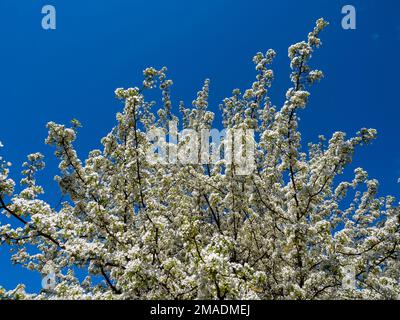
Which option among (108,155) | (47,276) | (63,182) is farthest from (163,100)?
(47,276)

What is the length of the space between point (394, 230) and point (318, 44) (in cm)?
618

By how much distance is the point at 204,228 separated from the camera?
13.7 meters

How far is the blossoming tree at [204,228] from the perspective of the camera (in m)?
8.45

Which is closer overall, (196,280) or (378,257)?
(196,280)

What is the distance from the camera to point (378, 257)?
991cm

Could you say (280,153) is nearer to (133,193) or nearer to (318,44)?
(318,44)

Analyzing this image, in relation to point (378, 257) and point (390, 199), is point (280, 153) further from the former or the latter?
point (390, 199)

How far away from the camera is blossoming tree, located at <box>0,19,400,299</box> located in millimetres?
8453

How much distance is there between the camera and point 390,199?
15.6 m
